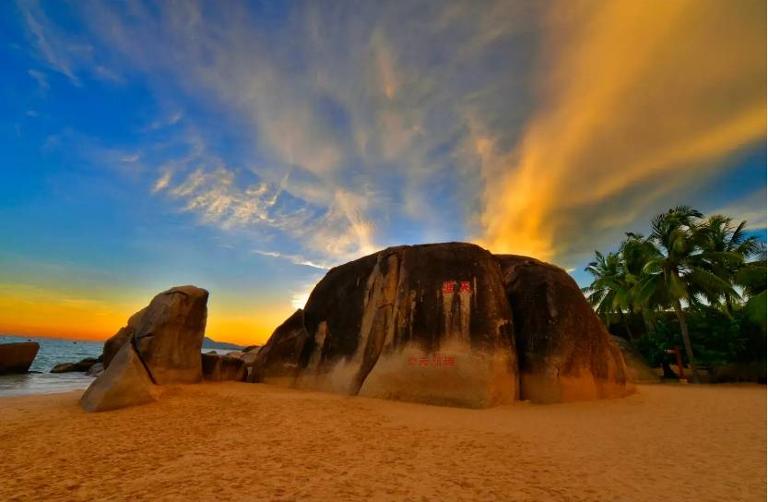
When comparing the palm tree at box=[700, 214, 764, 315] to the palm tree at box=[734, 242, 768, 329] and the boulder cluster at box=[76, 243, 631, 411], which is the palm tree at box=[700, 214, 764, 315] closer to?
the palm tree at box=[734, 242, 768, 329]

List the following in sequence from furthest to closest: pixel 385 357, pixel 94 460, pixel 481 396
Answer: pixel 385 357
pixel 481 396
pixel 94 460

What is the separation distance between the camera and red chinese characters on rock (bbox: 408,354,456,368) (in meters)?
11.6

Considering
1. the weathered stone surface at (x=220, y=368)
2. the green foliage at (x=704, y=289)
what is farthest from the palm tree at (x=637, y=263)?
the weathered stone surface at (x=220, y=368)

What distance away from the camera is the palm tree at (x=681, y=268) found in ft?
77.8

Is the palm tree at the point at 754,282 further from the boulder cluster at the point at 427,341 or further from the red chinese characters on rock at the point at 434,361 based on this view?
the red chinese characters on rock at the point at 434,361

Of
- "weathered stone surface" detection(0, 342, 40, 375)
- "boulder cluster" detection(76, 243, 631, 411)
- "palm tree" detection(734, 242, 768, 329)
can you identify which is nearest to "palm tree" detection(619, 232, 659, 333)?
"palm tree" detection(734, 242, 768, 329)

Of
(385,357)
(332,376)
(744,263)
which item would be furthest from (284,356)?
(744,263)

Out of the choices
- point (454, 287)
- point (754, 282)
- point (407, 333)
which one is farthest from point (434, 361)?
point (754, 282)

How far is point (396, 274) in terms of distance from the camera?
48.5ft

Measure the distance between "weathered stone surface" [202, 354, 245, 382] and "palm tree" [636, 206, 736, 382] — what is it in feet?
81.1

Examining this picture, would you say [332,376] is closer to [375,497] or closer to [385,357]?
[385,357]

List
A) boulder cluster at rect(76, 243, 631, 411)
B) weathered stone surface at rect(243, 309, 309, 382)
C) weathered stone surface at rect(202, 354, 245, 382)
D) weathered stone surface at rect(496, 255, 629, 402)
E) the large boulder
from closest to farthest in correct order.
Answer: boulder cluster at rect(76, 243, 631, 411) → weathered stone surface at rect(496, 255, 629, 402) → the large boulder → weathered stone surface at rect(202, 354, 245, 382) → weathered stone surface at rect(243, 309, 309, 382)

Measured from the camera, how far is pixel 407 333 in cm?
1288

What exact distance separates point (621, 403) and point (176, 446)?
1191 centimetres
